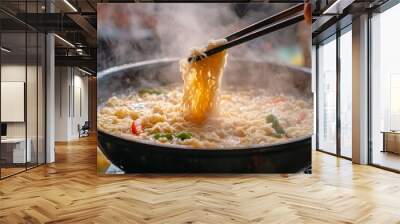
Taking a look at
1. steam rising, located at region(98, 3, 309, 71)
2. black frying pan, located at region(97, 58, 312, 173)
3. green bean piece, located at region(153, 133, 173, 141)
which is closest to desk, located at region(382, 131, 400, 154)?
black frying pan, located at region(97, 58, 312, 173)

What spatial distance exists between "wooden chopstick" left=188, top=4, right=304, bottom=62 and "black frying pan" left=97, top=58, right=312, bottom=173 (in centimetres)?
32

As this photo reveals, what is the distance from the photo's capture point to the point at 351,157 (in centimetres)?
816

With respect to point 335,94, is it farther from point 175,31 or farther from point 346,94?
point 175,31


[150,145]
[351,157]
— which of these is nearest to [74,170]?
[150,145]

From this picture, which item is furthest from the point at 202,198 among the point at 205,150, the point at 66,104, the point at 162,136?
the point at 66,104

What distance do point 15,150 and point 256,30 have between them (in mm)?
4707

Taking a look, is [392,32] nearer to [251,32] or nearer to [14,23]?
[251,32]

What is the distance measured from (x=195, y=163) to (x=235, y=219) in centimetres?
253

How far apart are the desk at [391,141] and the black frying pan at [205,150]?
1.76 meters

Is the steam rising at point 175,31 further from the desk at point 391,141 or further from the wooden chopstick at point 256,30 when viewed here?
the desk at point 391,141

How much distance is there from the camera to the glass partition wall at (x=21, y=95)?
5.96 metres

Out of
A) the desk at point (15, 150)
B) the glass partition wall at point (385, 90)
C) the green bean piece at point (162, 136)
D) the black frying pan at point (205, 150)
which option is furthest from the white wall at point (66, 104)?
the glass partition wall at point (385, 90)

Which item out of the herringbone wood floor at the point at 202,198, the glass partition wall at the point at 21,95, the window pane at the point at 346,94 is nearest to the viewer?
the herringbone wood floor at the point at 202,198

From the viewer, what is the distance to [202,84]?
237 inches
